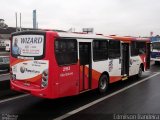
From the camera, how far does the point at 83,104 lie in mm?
9734

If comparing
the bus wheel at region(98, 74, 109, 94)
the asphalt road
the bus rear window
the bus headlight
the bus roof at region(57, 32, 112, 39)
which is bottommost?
the asphalt road

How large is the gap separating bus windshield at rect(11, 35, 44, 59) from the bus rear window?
511mm

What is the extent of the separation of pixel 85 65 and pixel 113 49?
2.66m

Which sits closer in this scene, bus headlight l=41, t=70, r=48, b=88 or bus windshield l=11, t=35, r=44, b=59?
bus headlight l=41, t=70, r=48, b=88

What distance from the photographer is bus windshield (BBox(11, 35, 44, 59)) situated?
8.87m

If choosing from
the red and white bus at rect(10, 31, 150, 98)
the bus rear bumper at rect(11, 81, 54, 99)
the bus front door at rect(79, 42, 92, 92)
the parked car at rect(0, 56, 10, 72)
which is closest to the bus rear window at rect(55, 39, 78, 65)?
the red and white bus at rect(10, 31, 150, 98)

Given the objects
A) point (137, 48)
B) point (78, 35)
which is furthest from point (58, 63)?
point (137, 48)

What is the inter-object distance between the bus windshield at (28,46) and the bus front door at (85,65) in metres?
1.74

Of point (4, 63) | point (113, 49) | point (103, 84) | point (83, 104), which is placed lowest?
point (83, 104)

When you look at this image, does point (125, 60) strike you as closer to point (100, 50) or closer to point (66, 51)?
point (100, 50)

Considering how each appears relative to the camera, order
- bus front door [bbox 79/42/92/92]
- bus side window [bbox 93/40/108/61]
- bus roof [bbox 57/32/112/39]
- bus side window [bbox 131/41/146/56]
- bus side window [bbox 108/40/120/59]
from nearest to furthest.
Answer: bus roof [bbox 57/32/112/39] → bus front door [bbox 79/42/92/92] → bus side window [bbox 93/40/108/61] → bus side window [bbox 108/40/120/59] → bus side window [bbox 131/41/146/56]

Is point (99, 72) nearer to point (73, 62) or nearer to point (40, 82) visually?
point (73, 62)

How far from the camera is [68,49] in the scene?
9.37 m

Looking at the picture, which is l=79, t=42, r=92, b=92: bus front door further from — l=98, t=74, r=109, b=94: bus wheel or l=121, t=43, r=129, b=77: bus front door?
l=121, t=43, r=129, b=77: bus front door
